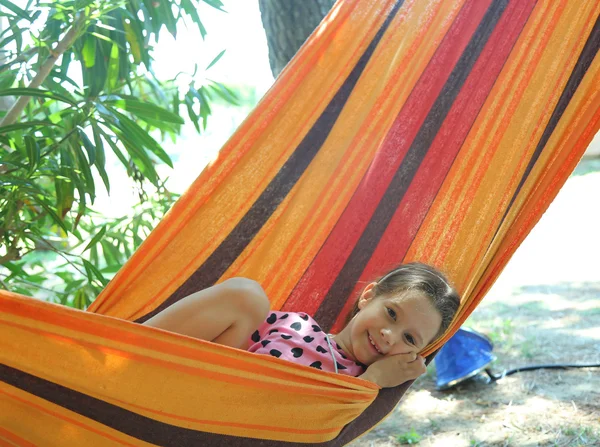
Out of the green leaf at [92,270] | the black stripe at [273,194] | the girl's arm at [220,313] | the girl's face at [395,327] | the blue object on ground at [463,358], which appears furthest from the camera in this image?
the blue object on ground at [463,358]

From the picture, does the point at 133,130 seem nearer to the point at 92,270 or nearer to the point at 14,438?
the point at 92,270

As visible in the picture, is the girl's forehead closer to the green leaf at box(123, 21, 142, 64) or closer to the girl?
the girl

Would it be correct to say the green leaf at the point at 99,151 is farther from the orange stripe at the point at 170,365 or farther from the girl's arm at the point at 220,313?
the orange stripe at the point at 170,365

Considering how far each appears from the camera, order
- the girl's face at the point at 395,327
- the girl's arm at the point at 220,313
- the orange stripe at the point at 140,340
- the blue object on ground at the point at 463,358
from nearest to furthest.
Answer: the orange stripe at the point at 140,340 < the girl's arm at the point at 220,313 < the girl's face at the point at 395,327 < the blue object on ground at the point at 463,358

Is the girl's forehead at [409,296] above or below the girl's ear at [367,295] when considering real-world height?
above

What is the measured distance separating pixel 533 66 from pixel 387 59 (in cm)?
41

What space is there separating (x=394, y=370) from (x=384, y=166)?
0.73 metres

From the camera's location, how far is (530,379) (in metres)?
2.70

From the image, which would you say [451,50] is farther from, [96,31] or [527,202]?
[96,31]

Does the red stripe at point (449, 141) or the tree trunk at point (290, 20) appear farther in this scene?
the tree trunk at point (290, 20)

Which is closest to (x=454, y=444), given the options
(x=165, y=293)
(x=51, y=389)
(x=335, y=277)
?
(x=335, y=277)

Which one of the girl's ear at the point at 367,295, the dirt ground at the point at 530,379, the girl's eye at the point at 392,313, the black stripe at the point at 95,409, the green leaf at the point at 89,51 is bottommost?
the dirt ground at the point at 530,379

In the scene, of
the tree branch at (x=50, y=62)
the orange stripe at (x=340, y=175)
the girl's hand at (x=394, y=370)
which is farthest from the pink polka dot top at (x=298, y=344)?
the tree branch at (x=50, y=62)

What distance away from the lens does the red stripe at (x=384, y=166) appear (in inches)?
78.0
